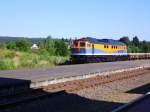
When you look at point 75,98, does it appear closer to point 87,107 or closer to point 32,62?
point 87,107

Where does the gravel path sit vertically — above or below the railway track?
above

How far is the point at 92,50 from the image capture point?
44875mm

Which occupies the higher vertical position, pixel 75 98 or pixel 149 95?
pixel 149 95

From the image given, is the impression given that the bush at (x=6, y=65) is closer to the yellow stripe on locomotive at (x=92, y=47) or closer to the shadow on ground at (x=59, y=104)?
the yellow stripe on locomotive at (x=92, y=47)

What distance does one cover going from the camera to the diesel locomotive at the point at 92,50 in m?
43.6

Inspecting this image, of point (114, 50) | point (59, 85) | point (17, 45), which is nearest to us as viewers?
point (59, 85)

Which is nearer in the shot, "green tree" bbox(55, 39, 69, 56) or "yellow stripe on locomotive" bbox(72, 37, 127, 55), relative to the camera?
"yellow stripe on locomotive" bbox(72, 37, 127, 55)

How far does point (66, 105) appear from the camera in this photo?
13969mm

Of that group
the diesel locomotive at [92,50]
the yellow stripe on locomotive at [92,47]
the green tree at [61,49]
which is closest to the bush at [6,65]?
the diesel locomotive at [92,50]

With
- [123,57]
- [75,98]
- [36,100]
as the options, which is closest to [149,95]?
[36,100]

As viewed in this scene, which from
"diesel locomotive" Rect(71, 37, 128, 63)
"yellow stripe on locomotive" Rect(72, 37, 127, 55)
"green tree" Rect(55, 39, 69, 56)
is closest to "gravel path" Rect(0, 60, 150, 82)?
"diesel locomotive" Rect(71, 37, 128, 63)

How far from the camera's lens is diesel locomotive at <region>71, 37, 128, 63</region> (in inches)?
1715

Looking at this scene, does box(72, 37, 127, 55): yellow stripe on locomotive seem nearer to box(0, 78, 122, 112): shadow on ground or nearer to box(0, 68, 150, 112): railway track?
box(0, 68, 150, 112): railway track

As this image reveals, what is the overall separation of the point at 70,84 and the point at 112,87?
220cm
